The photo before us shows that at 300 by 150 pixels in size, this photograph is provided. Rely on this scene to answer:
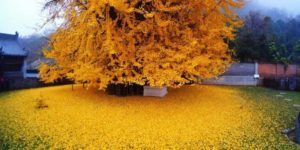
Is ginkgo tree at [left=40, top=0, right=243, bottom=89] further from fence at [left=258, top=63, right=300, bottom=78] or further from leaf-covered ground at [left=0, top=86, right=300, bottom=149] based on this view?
fence at [left=258, top=63, right=300, bottom=78]

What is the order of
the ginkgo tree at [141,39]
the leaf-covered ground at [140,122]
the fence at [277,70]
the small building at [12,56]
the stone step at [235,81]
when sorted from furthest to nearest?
the fence at [277,70], the small building at [12,56], the stone step at [235,81], the ginkgo tree at [141,39], the leaf-covered ground at [140,122]

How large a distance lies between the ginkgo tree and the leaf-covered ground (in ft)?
2.98

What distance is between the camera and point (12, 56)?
70.1ft

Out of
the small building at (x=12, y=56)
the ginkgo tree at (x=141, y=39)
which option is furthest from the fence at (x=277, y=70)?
the small building at (x=12, y=56)

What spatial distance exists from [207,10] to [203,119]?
12.2 ft

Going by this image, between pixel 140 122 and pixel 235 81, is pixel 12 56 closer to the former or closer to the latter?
pixel 235 81

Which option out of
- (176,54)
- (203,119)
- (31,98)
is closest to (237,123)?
(203,119)

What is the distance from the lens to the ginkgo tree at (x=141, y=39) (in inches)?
338

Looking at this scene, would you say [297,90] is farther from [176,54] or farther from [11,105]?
[11,105]

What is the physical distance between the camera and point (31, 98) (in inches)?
426

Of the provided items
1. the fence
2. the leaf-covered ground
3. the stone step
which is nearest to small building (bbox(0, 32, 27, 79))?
the leaf-covered ground

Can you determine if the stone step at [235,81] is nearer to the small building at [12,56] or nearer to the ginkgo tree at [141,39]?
the ginkgo tree at [141,39]

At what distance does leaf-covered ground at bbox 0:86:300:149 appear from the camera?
21.0 feet

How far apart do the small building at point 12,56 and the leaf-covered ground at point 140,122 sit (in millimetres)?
11106
